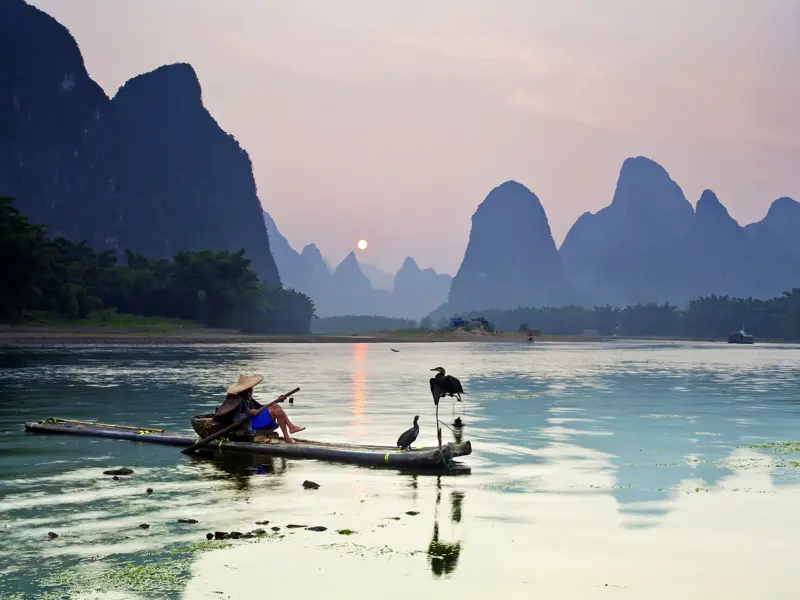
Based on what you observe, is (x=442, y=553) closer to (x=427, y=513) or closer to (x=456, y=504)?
(x=427, y=513)

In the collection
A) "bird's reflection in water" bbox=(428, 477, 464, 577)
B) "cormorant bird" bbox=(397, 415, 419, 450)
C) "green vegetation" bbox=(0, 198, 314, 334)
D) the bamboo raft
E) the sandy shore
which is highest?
"green vegetation" bbox=(0, 198, 314, 334)

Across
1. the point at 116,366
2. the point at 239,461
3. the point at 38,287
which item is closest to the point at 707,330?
the point at 38,287

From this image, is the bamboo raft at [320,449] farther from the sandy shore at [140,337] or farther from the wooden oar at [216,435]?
the sandy shore at [140,337]

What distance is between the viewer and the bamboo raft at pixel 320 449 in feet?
53.1

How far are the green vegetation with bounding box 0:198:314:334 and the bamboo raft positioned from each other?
240ft

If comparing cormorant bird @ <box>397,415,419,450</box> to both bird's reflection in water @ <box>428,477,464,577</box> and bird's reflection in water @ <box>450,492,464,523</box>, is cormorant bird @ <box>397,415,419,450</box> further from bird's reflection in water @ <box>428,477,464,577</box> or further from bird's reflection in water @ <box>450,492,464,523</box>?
bird's reflection in water @ <box>428,477,464,577</box>

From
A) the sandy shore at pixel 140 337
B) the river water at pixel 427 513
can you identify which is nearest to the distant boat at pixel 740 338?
the sandy shore at pixel 140 337

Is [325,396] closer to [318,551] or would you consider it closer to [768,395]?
[768,395]

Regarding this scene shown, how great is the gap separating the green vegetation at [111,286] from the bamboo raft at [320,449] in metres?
73.2

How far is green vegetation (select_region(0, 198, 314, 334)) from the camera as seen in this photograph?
290 ft

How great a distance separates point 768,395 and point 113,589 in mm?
33666

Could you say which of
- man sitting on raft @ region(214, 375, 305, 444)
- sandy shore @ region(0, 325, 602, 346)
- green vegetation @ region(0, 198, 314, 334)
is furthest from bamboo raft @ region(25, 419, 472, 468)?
green vegetation @ region(0, 198, 314, 334)

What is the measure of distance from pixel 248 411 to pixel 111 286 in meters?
107

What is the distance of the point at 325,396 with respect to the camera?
115 ft
